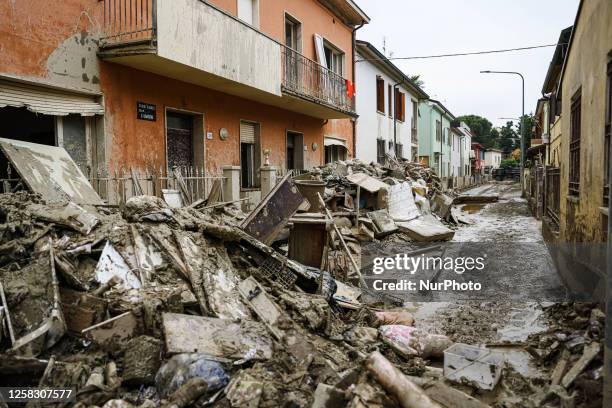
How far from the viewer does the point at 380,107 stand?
69.7ft

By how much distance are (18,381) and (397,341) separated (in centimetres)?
336

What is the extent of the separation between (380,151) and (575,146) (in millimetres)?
14936

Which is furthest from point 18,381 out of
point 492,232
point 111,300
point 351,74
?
point 351,74

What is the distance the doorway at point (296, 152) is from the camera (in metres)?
14.5

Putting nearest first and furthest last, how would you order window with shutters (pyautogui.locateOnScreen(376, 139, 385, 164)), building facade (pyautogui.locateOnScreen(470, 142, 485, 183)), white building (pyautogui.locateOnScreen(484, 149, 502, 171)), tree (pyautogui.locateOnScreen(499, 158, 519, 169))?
window with shutters (pyautogui.locateOnScreen(376, 139, 385, 164)) → building facade (pyautogui.locateOnScreen(470, 142, 485, 183)) → tree (pyautogui.locateOnScreen(499, 158, 519, 169)) → white building (pyautogui.locateOnScreen(484, 149, 502, 171))

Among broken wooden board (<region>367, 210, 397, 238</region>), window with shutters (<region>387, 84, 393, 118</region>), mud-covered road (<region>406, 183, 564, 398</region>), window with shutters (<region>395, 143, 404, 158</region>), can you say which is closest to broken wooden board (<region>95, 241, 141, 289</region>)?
mud-covered road (<region>406, 183, 564, 398</region>)

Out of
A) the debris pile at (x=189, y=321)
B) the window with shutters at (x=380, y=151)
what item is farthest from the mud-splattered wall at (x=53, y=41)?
the window with shutters at (x=380, y=151)

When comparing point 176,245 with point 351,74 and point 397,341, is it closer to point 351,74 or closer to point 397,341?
point 397,341

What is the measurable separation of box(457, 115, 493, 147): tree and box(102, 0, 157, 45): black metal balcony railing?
83.5 m

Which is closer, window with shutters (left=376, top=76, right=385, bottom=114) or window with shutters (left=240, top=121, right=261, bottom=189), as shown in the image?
window with shutters (left=240, top=121, right=261, bottom=189)

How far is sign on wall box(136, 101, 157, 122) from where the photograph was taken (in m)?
8.30

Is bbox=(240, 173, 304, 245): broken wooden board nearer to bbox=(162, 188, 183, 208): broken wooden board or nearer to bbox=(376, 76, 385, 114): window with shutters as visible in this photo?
bbox=(162, 188, 183, 208): broken wooden board

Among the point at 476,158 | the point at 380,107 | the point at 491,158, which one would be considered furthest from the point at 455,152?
the point at 491,158

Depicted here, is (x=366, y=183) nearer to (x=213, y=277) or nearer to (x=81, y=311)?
(x=213, y=277)
